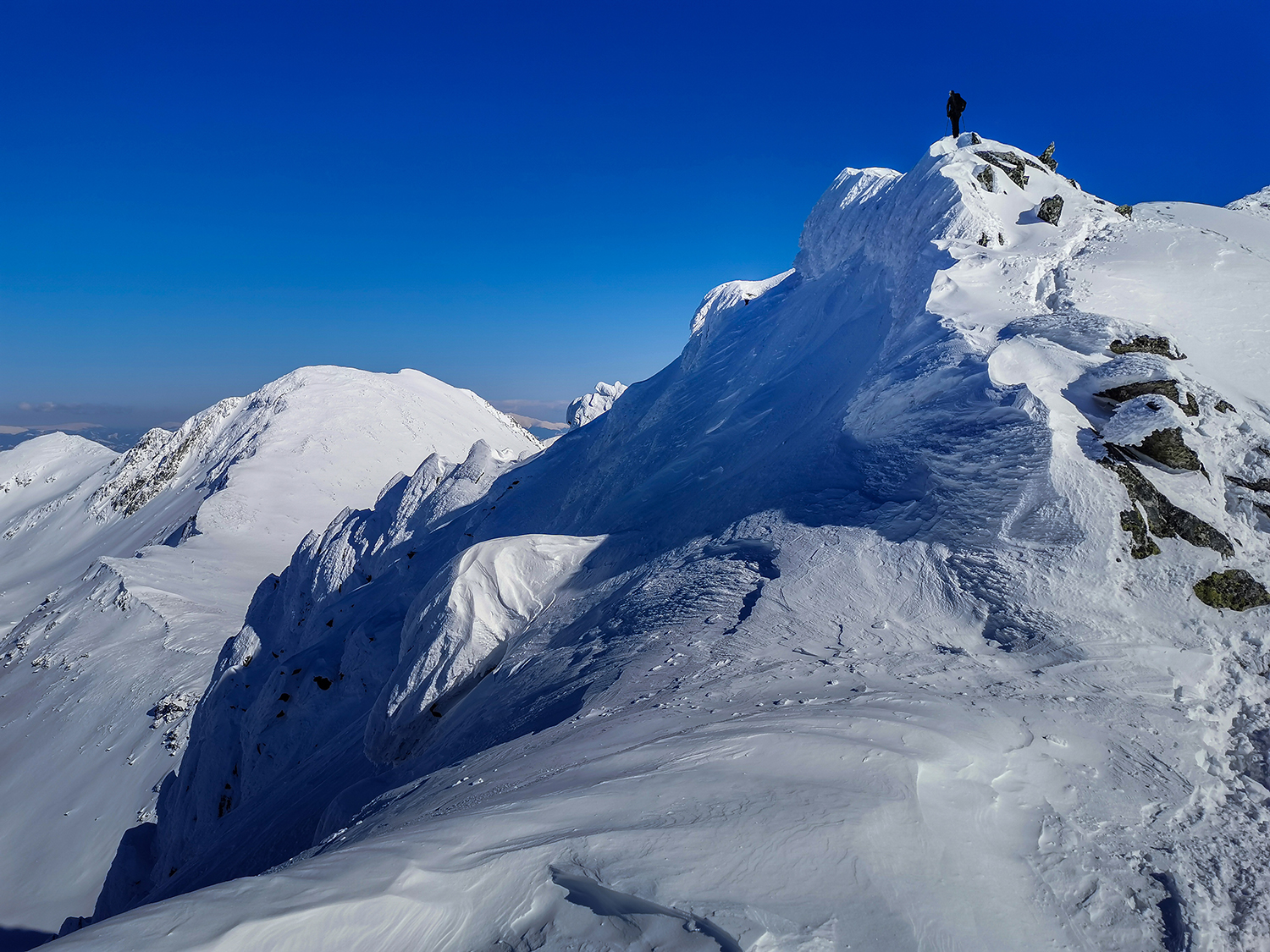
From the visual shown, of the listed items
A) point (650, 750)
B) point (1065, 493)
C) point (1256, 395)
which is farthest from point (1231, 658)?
point (650, 750)

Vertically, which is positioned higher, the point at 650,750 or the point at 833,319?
the point at 833,319

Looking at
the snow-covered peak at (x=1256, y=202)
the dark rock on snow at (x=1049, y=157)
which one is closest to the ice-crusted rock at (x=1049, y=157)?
the dark rock on snow at (x=1049, y=157)

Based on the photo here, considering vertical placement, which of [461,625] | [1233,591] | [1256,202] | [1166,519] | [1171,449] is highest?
[1256,202]

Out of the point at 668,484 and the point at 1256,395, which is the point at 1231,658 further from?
the point at 668,484

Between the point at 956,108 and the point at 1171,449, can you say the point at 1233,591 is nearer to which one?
the point at 1171,449

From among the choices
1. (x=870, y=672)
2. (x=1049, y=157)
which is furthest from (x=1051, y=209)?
(x=870, y=672)

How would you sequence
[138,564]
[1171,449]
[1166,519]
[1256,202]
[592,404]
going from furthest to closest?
[592,404], [138,564], [1256,202], [1171,449], [1166,519]

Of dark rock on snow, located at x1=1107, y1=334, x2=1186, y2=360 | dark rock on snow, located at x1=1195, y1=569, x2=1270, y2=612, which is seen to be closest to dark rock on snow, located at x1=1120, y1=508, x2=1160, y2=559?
dark rock on snow, located at x1=1195, y1=569, x2=1270, y2=612

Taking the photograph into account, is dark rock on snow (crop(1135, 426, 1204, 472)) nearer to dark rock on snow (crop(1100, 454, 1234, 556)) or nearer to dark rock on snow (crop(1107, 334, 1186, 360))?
dark rock on snow (crop(1100, 454, 1234, 556))
